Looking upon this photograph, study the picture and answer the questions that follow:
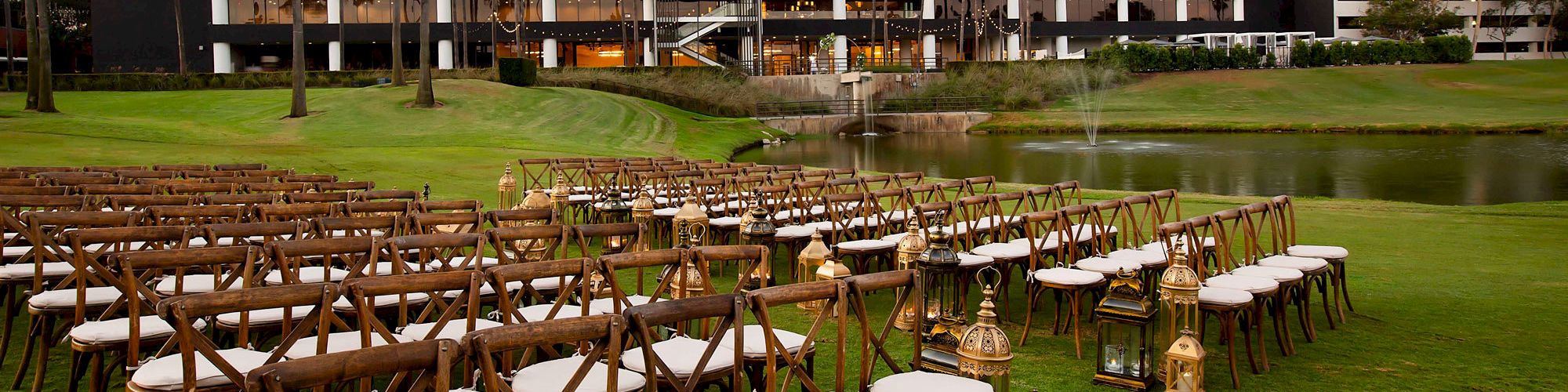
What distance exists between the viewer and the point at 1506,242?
13.9m

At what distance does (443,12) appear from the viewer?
250 feet

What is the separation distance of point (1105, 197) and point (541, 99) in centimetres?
2709

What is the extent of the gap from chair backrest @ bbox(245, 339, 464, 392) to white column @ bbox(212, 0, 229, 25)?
7825 centimetres

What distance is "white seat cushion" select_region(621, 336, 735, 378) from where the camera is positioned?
5758 mm

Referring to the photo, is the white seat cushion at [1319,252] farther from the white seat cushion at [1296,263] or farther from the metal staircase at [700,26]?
the metal staircase at [700,26]

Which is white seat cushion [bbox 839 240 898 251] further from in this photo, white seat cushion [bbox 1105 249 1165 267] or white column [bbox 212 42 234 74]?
white column [bbox 212 42 234 74]

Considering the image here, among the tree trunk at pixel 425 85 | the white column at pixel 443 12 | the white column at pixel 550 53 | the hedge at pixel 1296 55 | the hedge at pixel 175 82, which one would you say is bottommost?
the tree trunk at pixel 425 85

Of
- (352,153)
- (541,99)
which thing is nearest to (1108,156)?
(541,99)

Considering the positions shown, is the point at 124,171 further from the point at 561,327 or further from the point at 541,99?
the point at 541,99

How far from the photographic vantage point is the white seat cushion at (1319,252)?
30.5ft

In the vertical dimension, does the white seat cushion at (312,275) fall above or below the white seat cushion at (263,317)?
above

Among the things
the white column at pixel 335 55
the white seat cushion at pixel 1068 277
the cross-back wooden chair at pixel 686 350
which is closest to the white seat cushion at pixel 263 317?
the cross-back wooden chair at pixel 686 350

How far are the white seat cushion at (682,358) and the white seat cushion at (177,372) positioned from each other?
5.56ft

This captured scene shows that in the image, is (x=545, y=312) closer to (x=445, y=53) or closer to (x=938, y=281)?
(x=938, y=281)
